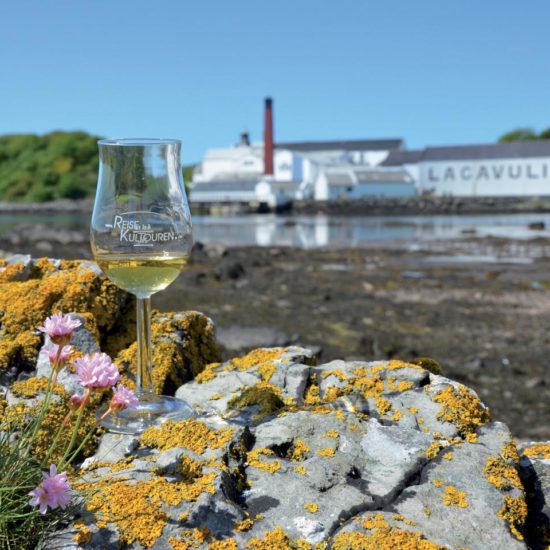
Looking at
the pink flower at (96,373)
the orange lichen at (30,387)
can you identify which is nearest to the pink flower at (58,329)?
the pink flower at (96,373)

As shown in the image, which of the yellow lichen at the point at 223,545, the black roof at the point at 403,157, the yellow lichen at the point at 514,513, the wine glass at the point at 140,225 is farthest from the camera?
the black roof at the point at 403,157

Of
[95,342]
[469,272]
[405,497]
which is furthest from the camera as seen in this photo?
[469,272]

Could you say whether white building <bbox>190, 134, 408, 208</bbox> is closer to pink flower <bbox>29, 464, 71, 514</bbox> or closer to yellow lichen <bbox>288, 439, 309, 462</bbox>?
yellow lichen <bbox>288, 439, 309, 462</bbox>

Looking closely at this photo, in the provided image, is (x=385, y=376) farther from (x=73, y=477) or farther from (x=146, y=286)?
(x=73, y=477)

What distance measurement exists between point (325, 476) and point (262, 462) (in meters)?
0.22

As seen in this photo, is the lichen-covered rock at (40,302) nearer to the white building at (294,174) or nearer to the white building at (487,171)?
the white building at (294,174)

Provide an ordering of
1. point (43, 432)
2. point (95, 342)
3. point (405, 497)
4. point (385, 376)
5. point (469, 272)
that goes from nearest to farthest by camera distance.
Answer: point (405, 497) < point (43, 432) < point (385, 376) < point (95, 342) < point (469, 272)

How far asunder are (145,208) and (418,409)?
4.20 ft

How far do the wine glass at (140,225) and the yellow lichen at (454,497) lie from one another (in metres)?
1.05

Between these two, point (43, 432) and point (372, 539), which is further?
point (43, 432)

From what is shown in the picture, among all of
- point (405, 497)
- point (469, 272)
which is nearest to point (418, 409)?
point (405, 497)

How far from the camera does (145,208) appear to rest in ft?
8.61

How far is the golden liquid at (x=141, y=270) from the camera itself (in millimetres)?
2609

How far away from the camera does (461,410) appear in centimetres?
255
